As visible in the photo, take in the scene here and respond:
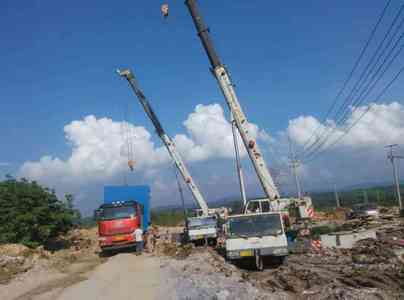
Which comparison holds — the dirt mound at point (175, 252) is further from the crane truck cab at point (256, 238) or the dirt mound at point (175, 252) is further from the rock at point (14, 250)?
the rock at point (14, 250)

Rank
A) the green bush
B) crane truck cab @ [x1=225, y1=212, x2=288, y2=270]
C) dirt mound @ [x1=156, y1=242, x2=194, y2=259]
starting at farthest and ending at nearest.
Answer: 1. the green bush
2. dirt mound @ [x1=156, y1=242, x2=194, y2=259]
3. crane truck cab @ [x1=225, y1=212, x2=288, y2=270]

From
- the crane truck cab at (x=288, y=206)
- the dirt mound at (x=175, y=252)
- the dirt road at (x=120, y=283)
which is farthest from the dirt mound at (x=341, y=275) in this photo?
the dirt mound at (x=175, y=252)

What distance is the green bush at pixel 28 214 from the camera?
76.0 feet

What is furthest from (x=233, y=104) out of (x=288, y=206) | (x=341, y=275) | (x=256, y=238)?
(x=341, y=275)

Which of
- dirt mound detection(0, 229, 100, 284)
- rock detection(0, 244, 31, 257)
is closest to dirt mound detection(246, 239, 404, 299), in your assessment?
dirt mound detection(0, 229, 100, 284)

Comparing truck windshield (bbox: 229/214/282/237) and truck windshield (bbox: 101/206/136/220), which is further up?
truck windshield (bbox: 101/206/136/220)

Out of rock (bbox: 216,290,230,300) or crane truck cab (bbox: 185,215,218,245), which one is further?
crane truck cab (bbox: 185,215,218,245)

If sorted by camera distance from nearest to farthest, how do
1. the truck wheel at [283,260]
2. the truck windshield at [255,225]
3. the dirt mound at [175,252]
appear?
the truck windshield at [255,225], the truck wheel at [283,260], the dirt mound at [175,252]

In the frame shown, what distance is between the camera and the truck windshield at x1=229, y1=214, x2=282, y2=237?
14953 millimetres

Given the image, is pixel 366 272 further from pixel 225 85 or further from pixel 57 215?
pixel 57 215

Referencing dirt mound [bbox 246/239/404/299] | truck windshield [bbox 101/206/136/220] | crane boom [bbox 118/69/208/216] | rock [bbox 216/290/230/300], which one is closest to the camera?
rock [bbox 216/290/230/300]

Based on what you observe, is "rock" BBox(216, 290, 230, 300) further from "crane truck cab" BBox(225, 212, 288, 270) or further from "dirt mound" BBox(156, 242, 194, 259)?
"dirt mound" BBox(156, 242, 194, 259)

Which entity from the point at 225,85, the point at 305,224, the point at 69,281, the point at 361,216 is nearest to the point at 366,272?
the point at 305,224

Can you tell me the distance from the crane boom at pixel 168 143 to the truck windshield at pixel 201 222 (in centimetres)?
451
